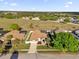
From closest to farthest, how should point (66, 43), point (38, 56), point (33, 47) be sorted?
point (38, 56), point (66, 43), point (33, 47)

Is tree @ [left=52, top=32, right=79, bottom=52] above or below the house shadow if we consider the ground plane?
above

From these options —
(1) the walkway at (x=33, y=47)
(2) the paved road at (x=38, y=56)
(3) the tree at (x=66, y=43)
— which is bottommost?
(2) the paved road at (x=38, y=56)

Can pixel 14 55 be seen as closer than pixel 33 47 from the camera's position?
Yes

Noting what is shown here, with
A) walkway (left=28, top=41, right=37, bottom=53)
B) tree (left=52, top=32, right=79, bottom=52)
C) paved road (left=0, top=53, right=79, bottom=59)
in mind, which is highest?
tree (left=52, top=32, right=79, bottom=52)

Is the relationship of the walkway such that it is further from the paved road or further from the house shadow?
the house shadow

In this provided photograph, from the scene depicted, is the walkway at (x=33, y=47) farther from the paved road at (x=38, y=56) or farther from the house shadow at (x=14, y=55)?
the house shadow at (x=14, y=55)

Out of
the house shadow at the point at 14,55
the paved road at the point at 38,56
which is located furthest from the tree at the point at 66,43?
the house shadow at the point at 14,55

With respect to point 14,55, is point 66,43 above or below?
above

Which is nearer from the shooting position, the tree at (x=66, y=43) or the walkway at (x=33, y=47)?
the tree at (x=66, y=43)

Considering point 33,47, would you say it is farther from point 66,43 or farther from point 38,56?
point 66,43

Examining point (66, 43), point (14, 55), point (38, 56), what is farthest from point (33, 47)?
point (66, 43)

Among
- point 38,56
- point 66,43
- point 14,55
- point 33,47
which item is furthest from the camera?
point 33,47

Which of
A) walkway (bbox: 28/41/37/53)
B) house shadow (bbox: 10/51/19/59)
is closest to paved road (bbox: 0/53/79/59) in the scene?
house shadow (bbox: 10/51/19/59)
